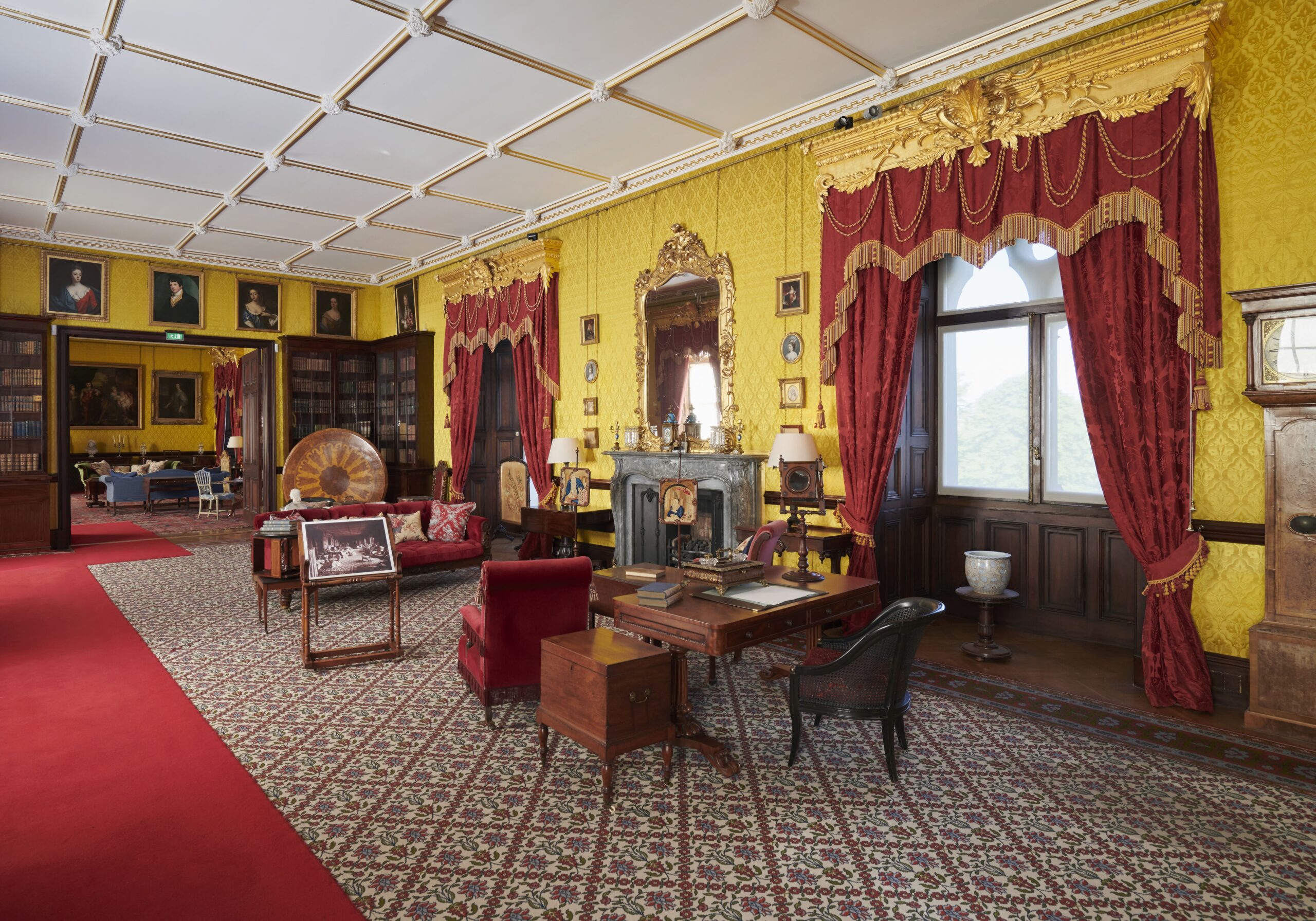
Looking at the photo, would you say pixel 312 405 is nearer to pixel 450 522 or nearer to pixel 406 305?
pixel 406 305

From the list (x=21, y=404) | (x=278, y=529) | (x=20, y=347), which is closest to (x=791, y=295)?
(x=278, y=529)

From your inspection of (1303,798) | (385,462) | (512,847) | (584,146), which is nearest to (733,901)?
(512,847)

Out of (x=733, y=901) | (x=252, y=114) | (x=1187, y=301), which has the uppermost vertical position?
(x=252, y=114)

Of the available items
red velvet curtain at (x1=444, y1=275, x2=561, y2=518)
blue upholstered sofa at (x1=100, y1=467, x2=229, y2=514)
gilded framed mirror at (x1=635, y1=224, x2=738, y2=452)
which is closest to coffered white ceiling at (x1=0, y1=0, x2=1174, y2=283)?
gilded framed mirror at (x1=635, y1=224, x2=738, y2=452)

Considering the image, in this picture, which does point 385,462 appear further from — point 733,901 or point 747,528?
point 733,901

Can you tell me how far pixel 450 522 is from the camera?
8172 mm

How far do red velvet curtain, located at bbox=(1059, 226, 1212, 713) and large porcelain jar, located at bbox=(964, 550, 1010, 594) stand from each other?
2.92 feet

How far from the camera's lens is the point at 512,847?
3.01 metres

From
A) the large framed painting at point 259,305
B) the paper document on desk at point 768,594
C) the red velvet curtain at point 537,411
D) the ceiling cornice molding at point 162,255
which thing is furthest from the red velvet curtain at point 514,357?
the paper document on desk at point 768,594

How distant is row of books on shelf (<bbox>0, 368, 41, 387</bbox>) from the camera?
10.2 m

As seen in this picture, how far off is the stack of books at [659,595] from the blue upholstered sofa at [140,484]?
15.4 m

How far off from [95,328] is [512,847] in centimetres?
1151

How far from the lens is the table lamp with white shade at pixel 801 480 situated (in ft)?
15.1

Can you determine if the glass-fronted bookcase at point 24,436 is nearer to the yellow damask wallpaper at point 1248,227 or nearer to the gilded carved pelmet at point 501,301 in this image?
the gilded carved pelmet at point 501,301
